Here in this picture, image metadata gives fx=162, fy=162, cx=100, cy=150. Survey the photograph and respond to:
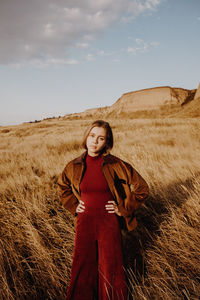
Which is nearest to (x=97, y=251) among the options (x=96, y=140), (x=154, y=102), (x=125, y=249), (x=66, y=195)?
(x=66, y=195)

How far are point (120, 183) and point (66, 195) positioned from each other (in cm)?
55

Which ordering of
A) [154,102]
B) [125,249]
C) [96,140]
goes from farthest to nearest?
[154,102] → [125,249] → [96,140]

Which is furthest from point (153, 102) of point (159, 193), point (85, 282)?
point (85, 282)

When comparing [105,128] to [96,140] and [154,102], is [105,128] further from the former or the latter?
[154,102]

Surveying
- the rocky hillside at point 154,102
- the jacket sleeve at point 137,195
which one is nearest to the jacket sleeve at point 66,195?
the jacket sleeve at point 137,195

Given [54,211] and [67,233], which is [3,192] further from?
[67,233]

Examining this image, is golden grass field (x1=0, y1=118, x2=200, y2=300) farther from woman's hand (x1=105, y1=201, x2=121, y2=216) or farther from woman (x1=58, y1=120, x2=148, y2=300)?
woman's hand (x1=105, y1=201, x2=121, y2=216)

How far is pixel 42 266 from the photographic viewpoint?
1694mm

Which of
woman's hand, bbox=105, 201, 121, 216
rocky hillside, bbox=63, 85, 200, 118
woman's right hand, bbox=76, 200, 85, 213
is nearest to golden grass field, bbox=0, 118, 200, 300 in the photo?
woman's hand, bbox=105, 201, 121, 216

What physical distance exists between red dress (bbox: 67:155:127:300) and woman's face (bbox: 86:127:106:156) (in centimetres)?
18

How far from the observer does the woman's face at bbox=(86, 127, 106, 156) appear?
1.51m

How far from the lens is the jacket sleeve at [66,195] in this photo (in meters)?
1.61

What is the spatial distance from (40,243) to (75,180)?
100cm

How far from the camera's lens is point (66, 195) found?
1.62m
